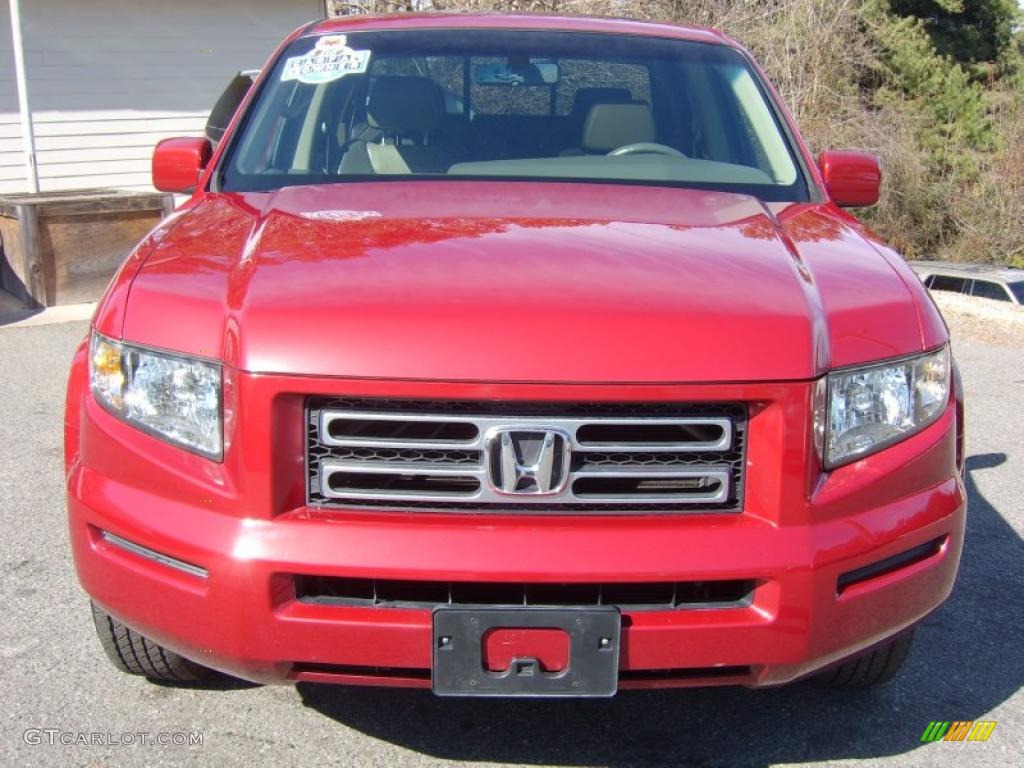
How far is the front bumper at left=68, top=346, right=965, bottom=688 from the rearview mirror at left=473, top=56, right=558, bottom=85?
1.92 m

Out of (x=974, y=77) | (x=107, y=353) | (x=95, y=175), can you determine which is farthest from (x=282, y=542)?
(x=974, y=77)

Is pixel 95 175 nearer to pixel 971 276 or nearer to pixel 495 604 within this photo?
pixel 971 276

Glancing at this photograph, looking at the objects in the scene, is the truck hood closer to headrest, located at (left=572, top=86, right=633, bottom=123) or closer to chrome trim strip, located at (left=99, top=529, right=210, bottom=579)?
chrome trim strip, located at (left=99, top=529, right=210, bottom=579)

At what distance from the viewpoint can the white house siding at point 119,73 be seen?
13.3 metres

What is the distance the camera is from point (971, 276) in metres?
14.1

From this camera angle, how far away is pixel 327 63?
399cm

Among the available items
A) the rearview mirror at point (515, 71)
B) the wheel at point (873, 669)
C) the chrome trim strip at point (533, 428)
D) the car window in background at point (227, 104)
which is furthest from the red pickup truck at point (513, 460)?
the car window in background at point (227, 104)

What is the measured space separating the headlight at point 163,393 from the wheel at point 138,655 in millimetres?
651

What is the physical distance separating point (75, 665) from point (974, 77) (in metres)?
31.4

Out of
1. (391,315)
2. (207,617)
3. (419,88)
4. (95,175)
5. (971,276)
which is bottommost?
(971,276)

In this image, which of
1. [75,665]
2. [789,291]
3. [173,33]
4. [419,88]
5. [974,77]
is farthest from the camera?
[974,77]

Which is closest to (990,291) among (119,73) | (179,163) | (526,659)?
(119,73)

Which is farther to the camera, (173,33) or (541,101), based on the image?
(173,33)

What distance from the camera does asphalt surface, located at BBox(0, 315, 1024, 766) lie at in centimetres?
292
